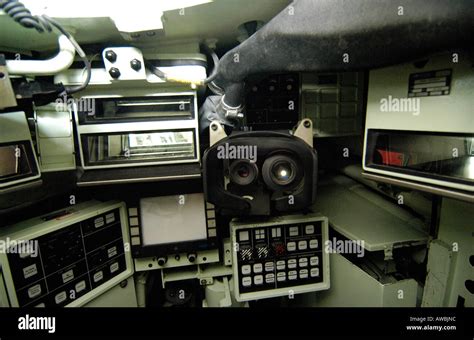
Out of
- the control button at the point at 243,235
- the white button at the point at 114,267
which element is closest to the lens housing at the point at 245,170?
the control button at the point at 243,235

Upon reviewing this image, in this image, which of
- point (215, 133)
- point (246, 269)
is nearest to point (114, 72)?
point (215, 133)

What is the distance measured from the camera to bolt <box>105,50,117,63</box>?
0.91m

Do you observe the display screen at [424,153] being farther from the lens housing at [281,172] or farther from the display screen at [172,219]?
the display screen at [172,219]

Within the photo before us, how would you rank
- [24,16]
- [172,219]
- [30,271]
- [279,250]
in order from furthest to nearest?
1. [172,219]
2. [279,250]
3. [30,271]
4. [24,16]

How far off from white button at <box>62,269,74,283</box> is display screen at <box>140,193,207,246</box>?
31 cm

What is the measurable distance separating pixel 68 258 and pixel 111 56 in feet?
2.84

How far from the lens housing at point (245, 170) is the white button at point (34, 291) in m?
0.87

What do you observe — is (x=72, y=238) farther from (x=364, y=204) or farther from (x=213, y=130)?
(x=364, y=204)

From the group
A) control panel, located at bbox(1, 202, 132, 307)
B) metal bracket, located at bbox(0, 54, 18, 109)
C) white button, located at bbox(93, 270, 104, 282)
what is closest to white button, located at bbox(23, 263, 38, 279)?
control panel, located at bbox(1, 202, 132, 307)

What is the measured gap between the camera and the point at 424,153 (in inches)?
31.1

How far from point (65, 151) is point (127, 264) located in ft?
2.10

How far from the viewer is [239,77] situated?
919 mm

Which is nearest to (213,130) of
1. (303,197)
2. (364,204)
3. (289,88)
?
(303,197)

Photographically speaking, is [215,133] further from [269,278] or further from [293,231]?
[269,278]
